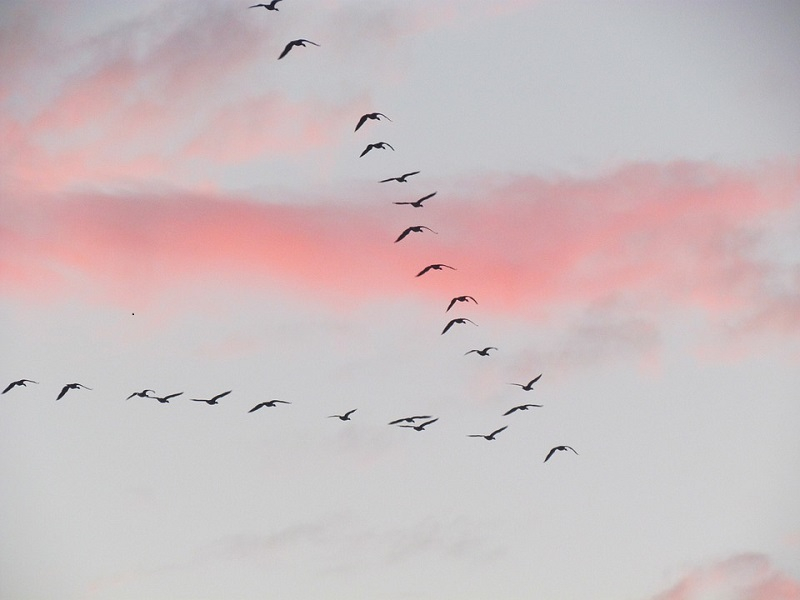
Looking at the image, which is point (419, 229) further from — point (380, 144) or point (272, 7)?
point (272, 7)

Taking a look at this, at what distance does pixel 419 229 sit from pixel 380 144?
33.3 feet

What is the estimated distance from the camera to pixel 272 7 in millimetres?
179875

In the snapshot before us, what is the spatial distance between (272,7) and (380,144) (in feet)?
57.8

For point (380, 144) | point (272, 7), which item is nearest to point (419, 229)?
point (380, 144)

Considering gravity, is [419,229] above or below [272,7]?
below

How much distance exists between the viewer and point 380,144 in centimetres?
18688

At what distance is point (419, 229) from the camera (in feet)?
627

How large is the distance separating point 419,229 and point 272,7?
90.5 feet
